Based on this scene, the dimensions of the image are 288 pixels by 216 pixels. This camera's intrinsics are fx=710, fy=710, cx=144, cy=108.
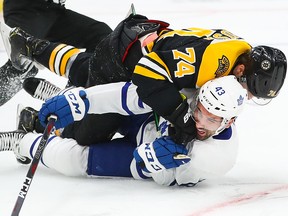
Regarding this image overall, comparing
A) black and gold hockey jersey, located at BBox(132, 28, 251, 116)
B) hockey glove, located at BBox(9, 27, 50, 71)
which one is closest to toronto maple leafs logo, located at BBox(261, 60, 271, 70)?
black and gold hockey jersey, located at BBox(132, 28, 251, 116)

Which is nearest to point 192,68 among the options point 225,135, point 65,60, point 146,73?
point 146,73

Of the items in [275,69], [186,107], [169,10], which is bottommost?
[169,10]

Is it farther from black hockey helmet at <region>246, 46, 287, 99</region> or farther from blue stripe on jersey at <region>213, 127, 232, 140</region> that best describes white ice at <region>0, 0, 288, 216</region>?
black hockey helmet at <region>246, 46, 287, 99</region>

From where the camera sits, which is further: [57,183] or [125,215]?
[57,183]

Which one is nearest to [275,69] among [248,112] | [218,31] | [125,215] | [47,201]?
[218,31]

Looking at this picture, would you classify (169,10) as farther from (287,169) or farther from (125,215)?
(125,215)

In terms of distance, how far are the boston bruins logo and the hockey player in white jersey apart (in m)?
0.06

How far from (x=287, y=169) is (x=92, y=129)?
0.78 metres

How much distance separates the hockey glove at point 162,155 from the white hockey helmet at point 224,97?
7.2 inches

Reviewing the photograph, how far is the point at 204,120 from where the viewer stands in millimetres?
2389

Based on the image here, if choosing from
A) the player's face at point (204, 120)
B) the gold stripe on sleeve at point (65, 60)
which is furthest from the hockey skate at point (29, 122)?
the player's face at point (204, 120)

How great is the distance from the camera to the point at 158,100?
2416 mm

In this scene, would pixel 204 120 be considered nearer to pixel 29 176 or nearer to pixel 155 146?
pixel 155 146

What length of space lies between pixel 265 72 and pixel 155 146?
0.45 meters
